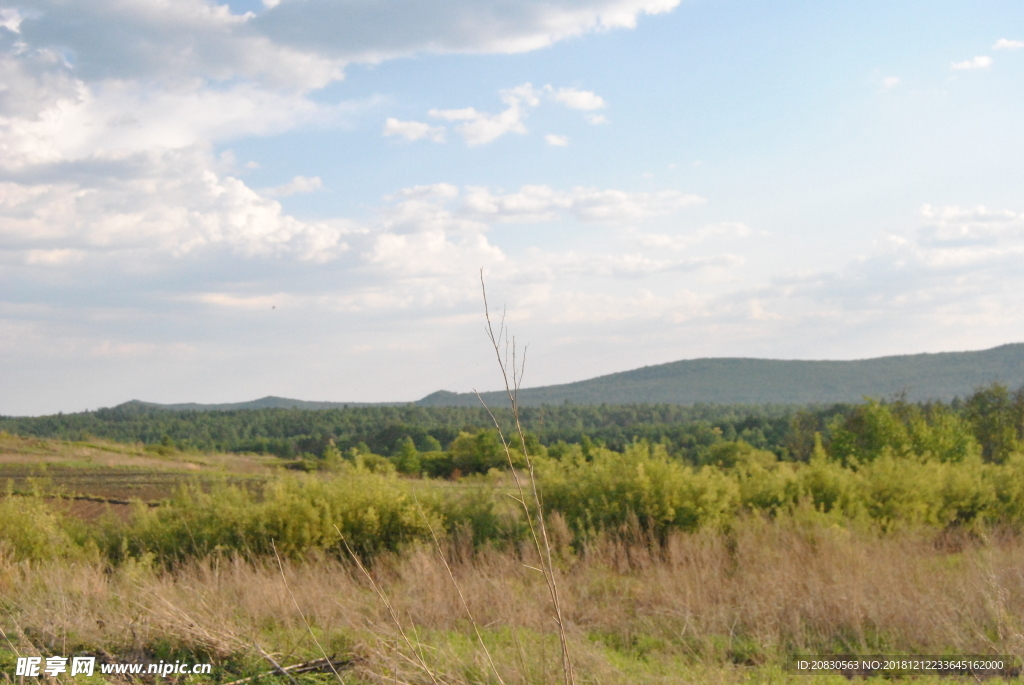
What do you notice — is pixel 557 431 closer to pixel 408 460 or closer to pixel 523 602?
pixel 408 460

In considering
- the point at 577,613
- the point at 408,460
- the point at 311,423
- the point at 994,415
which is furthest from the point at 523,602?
the point at 311,423

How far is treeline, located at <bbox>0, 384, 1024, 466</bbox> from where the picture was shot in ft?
86.9

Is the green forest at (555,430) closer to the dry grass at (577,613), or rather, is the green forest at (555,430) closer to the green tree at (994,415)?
the green tree at (994,415)

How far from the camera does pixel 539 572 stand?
6.86m

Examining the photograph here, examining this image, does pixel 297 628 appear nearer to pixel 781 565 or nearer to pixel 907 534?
pixel 781 565

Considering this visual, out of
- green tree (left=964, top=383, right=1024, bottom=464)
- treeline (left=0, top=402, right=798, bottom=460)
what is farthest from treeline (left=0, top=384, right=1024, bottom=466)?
treeline (left=0, top=402, right=798, bottom=460)

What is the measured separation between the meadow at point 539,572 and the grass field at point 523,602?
0.04 m

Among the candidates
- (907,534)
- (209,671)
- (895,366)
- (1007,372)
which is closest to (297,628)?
(209,671)

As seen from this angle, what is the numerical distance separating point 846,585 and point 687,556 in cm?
325

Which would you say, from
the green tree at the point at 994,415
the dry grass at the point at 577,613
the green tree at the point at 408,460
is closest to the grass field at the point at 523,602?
the dry grass at the point at 577,613

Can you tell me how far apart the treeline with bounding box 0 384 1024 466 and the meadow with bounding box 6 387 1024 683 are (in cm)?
147

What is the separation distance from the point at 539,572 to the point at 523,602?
172 centimetres

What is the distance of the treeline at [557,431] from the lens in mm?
26500

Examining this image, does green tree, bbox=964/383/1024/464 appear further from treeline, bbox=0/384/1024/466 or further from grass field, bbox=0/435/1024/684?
grass field, bbox=0/435/1024/684
